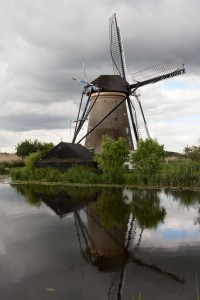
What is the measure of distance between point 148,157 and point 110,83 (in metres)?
12.7

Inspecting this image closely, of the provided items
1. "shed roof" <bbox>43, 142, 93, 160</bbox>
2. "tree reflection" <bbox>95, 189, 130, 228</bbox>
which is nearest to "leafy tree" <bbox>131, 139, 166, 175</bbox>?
"shed roof" <bbox>43, 142, 93, 160</bbox>

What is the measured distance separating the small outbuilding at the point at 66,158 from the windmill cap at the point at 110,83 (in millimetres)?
7086

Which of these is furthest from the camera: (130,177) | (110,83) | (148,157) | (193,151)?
(110,83)

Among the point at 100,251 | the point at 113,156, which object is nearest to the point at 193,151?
the point at 113,156

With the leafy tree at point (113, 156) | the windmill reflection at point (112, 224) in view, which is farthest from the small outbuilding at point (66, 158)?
the windmill reflection at point (112, 224)

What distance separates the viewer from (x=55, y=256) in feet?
28.6

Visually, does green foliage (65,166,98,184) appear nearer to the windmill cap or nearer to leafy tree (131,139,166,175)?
leafy tree (131,139,166,175)

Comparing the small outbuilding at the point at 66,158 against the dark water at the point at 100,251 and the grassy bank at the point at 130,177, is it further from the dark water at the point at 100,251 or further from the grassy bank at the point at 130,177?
the dark water at the point at 100,251

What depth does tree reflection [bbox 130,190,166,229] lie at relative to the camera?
1252cm

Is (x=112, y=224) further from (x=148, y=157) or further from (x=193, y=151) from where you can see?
(x=148, y=157)

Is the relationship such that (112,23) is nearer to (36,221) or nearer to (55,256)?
(36,221)

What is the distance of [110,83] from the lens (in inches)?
1436

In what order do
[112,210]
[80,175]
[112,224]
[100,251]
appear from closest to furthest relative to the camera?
1. [100,251]
2. [112,224]
3. [112,210]
4. [80,175]

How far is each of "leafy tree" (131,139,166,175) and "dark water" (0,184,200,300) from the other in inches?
386
